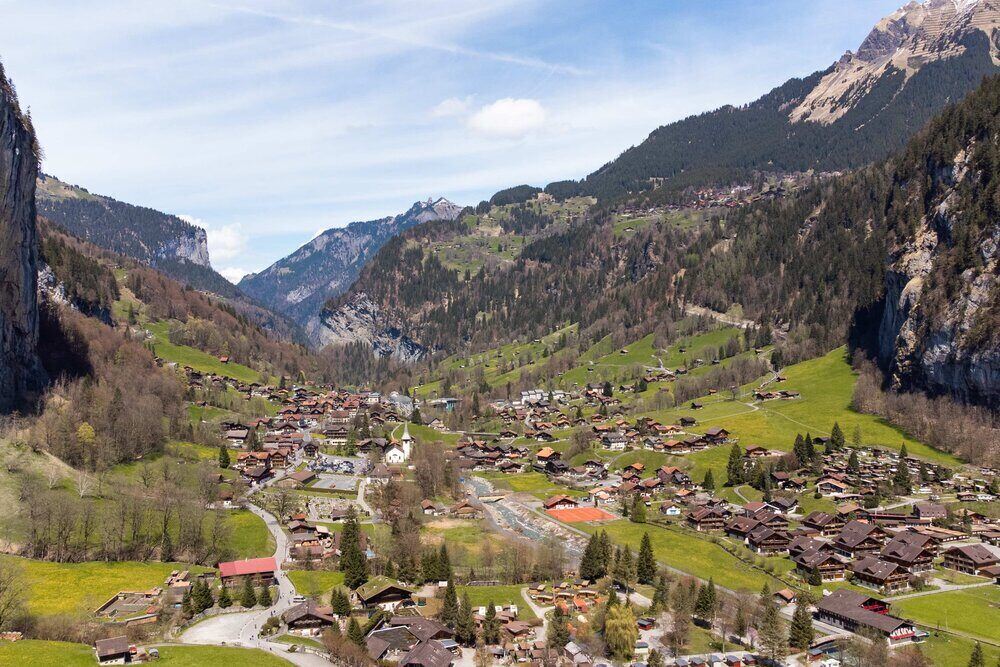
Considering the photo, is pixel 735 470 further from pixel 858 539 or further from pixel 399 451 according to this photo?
pixel 399 451

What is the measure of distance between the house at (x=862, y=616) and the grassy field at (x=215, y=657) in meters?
45.1

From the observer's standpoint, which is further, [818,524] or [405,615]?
[818,524]

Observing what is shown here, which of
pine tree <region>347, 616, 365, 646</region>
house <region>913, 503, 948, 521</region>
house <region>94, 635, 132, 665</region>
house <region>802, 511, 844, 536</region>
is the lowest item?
house <region>802, 511, 844, 536</region>

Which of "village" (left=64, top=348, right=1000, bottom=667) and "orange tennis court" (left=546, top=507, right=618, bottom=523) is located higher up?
"village" (left=64, top=348, right=1000, bottom=667)

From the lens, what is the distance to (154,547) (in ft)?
250

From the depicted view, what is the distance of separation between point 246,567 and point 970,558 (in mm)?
71974

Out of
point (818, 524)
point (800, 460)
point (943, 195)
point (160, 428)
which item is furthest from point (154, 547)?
point (943, 195)

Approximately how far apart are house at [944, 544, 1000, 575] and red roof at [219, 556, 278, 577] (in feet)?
226

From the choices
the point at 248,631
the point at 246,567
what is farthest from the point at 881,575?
the point at 246,567

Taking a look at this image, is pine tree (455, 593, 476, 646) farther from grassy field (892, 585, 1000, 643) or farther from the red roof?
grassy field (892, 585, 1000, 643)

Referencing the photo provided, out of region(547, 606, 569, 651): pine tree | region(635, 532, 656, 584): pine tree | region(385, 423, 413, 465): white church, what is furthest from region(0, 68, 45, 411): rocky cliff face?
region(635, 532, 656, 584): pine tree

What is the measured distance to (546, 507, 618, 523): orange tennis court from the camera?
325 feet

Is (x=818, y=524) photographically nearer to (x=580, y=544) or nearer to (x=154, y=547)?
(x=580, y=544)

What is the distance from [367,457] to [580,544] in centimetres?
6403
